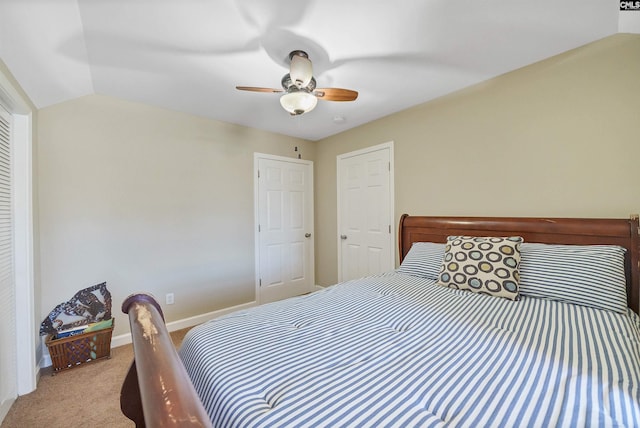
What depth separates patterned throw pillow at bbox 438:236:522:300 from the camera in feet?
5.33

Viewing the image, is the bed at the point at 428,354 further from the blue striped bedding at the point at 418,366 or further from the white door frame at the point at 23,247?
the white door frame at the point at 23,247

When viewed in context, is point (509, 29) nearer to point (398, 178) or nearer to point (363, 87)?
point (363, 87)

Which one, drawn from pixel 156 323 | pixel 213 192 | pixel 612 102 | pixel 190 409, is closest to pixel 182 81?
pixel 213 192

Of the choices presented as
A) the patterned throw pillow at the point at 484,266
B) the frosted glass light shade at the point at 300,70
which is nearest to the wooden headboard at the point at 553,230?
the patterned throw pillow at the point at 484,266

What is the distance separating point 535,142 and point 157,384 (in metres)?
2.61

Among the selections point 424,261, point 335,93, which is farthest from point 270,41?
point 424,261

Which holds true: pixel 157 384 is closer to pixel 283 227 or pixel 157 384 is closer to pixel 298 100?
pixel 298 100

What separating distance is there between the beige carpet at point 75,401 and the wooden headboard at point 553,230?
8.68 feet

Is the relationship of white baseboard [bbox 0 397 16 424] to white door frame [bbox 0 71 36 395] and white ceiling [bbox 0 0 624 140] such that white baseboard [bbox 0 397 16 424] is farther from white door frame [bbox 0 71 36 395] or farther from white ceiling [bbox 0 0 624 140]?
white ceiling [bbox 0 0 624 140]

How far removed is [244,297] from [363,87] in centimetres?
271

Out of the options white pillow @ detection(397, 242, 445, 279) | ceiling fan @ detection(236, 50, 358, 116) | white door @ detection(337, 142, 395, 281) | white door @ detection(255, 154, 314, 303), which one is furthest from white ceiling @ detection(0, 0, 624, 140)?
white pillow @ detection(397, 242, 445, 279)

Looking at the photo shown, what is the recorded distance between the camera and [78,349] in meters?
2.05

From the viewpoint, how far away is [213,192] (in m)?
2.98

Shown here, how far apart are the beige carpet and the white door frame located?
0.46ft
